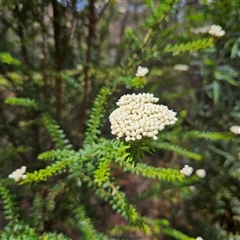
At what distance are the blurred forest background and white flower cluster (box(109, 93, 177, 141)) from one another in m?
0.30

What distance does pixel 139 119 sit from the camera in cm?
61

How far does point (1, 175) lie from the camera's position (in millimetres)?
1037

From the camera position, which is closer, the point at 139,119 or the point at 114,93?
the point at 139,119

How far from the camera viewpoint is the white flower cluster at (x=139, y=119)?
0.58 m

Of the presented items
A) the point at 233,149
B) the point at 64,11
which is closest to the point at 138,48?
the point at 64,11

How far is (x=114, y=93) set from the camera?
1.20 metres

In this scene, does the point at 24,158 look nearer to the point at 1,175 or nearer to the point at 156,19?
the point at 1,175

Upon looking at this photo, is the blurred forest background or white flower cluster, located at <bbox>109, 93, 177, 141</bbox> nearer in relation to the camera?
white flower cluster, located at <bbox>109, 93, 177, 141</bbox>

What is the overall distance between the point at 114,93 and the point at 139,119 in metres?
0.61

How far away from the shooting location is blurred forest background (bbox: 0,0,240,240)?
102cm

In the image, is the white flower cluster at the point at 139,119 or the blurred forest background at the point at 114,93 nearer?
the white flower cluster at the point at 139,119

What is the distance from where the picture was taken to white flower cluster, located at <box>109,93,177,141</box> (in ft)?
1.90

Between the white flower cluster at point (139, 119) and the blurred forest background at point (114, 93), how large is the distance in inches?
11.8

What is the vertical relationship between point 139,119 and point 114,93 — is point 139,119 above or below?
above
